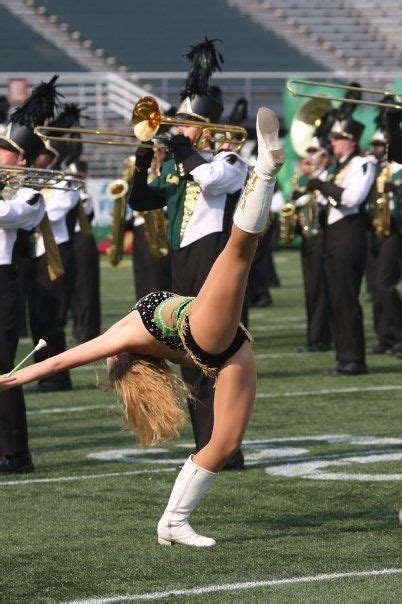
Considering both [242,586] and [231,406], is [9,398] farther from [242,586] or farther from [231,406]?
[242,586]

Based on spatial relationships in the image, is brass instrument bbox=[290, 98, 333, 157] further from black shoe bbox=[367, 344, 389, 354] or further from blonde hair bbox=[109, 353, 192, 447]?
blonde hair bbox=[109, 353, 192, 447]

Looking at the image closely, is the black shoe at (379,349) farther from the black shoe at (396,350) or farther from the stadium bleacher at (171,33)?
the stadium bleacher at (171,33)

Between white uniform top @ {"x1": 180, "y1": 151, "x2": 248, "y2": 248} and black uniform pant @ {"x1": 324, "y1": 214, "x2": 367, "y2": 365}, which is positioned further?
black uniform pant @ {"x1": 324, "y1": 214, "x2": 367, "y2": 365}

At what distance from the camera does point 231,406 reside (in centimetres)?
480

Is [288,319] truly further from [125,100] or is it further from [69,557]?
[125,100]

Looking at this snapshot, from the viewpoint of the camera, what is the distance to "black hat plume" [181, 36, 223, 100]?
675 centimetres

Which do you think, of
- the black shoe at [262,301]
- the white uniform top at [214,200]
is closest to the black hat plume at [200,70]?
the white uniform top at [214,200]

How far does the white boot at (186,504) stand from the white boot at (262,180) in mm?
901

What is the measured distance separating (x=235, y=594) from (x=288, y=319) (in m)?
10.3

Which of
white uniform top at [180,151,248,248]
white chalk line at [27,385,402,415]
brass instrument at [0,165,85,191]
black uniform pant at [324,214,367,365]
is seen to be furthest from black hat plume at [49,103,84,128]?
brass instrument at [0,165,85,191]

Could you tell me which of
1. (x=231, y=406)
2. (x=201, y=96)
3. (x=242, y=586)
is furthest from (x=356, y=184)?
(x=242, y=586)

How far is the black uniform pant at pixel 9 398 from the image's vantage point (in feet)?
21.2

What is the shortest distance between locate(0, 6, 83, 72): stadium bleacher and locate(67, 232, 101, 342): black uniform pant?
15.9 meters

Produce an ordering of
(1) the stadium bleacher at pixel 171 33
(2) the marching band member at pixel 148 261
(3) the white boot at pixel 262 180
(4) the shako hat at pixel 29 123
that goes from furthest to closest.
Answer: (1) the stadium bleacher at pixel 171 33 → (2) the marching band member at pixel 148 261 → (4) the shako hat at pixel 29 123 → (3) the white boot at pixel 262 180
